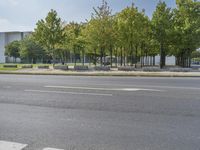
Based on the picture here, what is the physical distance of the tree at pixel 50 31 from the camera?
126 ft

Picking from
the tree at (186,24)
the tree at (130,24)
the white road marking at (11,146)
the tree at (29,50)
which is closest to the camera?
the white road marking at (11,146)

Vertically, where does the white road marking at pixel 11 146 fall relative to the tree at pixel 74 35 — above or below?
below

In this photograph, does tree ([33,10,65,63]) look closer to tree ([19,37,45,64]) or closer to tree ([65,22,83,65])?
tree ([65,22,83,65])

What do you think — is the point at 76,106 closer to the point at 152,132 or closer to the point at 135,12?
the point at 152,132

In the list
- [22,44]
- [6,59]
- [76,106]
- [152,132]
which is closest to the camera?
[152,132]

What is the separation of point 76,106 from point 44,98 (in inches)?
85.9

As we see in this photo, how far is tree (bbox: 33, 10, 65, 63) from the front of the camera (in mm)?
38531

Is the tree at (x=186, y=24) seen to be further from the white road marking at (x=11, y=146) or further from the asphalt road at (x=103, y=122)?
the white road marking at (x=11, y=146)

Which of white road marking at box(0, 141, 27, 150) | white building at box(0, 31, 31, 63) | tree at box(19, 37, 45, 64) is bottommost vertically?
white road marking at box(0, 141, 27, 150)

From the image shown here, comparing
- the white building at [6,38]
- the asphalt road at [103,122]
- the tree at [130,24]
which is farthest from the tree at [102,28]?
the white building at [6,38]

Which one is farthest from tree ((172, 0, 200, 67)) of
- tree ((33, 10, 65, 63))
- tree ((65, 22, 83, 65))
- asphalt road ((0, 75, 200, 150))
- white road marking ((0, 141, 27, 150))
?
white road marking ((0, 141, 27, 150))

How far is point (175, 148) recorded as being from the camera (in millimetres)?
4750

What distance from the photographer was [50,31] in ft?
127

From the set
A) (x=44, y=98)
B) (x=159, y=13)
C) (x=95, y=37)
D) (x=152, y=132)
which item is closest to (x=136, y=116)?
(x=152, y=132)
